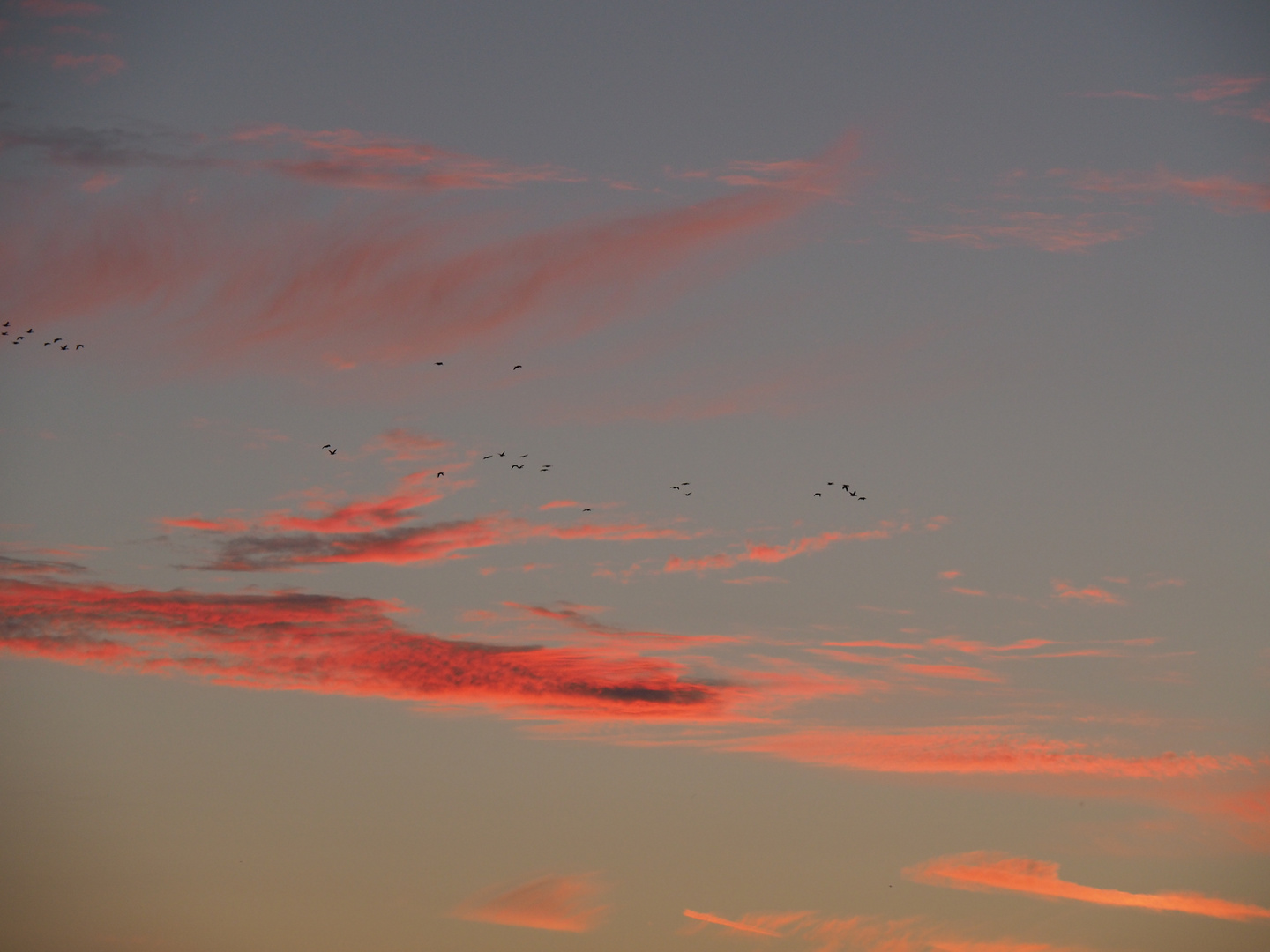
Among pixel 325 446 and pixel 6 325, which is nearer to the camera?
pixel 6 325

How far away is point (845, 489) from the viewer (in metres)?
125

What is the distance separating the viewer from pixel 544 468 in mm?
117938

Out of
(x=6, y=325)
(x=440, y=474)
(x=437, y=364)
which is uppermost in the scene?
(x=6, y=325)

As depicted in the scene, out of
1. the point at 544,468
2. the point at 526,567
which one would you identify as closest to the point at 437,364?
the point at 544,468

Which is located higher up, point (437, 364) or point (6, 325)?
point (6, 325)

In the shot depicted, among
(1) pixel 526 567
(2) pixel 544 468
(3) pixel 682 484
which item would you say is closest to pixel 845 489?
(3) pixel 682 484

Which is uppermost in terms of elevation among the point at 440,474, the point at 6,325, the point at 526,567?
the point at 6,325

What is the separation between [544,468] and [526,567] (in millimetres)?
37504

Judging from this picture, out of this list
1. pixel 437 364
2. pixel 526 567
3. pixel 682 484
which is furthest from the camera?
pixel 526 567

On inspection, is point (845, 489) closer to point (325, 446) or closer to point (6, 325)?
point (325, 446)

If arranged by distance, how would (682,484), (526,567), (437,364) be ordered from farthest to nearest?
(526,567)
(682,484)
(437,364)

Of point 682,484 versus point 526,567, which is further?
point 526,567

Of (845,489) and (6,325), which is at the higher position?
(6,325)

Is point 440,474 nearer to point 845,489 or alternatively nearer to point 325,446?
point 325,446
